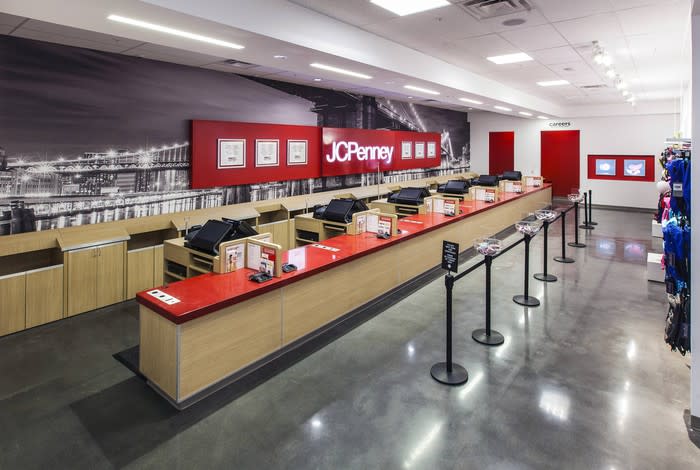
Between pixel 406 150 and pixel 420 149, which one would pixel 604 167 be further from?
pixel 406 150

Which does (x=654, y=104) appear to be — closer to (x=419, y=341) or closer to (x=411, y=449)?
(x=419, y=341)

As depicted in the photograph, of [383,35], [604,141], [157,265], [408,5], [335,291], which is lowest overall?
[335,291]

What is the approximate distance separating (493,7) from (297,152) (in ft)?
15.1

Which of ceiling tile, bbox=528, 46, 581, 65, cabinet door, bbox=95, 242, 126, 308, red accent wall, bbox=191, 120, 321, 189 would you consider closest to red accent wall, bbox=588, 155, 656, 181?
ceiling tile, bbox=528, 46, 581, 65

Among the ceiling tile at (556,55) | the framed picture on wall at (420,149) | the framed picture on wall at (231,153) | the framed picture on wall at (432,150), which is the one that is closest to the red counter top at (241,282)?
the framed picture on wall at (231,153)

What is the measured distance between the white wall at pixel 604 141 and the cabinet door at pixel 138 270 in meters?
12.4

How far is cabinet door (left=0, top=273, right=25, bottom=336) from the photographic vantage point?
3.93m

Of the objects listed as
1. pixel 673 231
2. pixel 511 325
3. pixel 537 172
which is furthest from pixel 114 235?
pixel 537 172

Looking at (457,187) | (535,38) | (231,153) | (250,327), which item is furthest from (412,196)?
(250,327)

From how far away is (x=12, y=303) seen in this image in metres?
3.99

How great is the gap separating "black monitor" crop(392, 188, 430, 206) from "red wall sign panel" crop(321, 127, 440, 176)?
2.08 meters

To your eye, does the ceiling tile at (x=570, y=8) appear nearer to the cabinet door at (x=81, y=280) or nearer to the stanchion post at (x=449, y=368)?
the stanchion post at (x=449, y=368)

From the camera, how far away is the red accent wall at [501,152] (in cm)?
1427

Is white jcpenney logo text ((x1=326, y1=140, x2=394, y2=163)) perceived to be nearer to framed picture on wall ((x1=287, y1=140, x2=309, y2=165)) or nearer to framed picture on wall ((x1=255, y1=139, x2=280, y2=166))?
framed picture on wall ((x1=287, y1=140, x2=309, y2=165))
